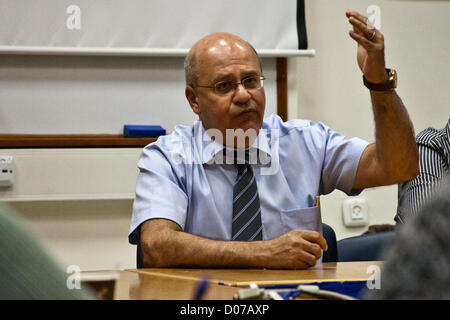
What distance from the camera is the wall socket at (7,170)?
7.86 feet

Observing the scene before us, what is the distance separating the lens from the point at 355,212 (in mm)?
2818

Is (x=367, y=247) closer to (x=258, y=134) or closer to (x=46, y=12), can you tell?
(x=258, y=134)

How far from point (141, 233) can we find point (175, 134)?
391 mm

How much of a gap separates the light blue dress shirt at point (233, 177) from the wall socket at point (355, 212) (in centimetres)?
104

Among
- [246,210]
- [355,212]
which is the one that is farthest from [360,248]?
[355,212]

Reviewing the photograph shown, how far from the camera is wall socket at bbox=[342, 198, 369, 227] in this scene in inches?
110

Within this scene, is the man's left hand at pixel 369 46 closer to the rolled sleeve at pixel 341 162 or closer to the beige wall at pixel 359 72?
the rolled sleeve at pixel 341 162

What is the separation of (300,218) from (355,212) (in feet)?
4.08

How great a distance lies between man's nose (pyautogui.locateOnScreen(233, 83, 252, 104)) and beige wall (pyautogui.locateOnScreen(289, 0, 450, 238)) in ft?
3.42

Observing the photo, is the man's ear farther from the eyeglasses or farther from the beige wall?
the beige wall

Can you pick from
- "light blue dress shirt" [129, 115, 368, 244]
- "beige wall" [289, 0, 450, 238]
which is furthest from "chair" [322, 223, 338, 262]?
"beige wall" [289, 0, 450, 238]

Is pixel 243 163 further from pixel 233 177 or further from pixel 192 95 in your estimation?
pixel 192 95

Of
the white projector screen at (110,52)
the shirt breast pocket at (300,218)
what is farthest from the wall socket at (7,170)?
the shirt breast pocket at (300,218)

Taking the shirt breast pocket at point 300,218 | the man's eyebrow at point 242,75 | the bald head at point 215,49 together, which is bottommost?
the shirt breast pocket at point 300,218
